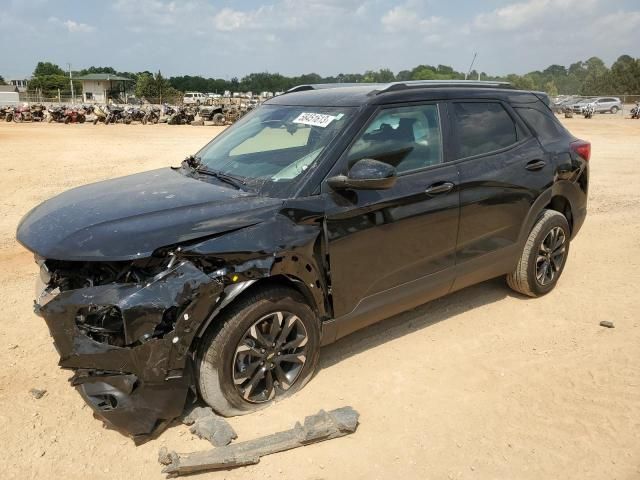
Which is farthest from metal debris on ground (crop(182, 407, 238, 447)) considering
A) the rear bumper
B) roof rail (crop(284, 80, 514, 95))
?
the rear bumper

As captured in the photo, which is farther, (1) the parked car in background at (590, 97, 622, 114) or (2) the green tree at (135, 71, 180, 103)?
(2) the green tree at (135, 71, 180, 103)

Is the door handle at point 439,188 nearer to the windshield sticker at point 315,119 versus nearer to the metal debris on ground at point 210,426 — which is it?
the windshield sticker at point 315,119

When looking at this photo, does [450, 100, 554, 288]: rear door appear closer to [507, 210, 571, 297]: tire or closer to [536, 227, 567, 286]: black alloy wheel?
[507, 210, 571, 297]: tire

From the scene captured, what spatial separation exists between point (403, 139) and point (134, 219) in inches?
76.3

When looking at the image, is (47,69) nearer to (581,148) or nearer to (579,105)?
(579,105)

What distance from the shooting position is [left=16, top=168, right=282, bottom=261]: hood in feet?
9.16

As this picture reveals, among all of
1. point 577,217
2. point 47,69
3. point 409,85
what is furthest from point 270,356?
point 47,69

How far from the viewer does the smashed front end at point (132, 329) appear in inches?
108

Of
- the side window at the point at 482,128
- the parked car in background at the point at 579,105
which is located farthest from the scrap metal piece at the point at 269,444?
the parked car in background at the point at 579,105

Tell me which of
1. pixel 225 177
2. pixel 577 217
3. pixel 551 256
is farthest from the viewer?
pixel 577 217

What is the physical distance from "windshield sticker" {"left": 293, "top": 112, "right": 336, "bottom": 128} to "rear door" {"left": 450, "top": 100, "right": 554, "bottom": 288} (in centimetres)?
104

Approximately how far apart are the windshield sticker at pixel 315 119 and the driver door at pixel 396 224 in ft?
0.90

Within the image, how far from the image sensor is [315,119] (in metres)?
3.80

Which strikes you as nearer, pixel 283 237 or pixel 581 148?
pixel 283 237
